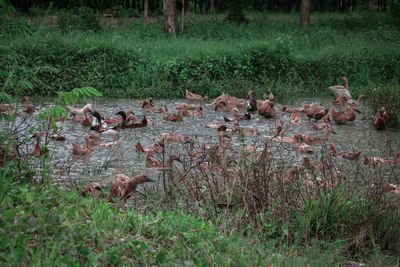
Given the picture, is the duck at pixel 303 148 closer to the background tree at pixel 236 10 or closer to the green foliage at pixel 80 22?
the green foliage at pixel 80 22

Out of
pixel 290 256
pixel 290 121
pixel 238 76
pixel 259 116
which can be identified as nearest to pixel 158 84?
pixel 238 76

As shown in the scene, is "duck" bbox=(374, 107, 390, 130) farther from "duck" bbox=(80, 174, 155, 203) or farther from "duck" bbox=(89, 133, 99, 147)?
"duck" bbox=(80, 174, 155, 203)

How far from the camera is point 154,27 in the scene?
1986 cm

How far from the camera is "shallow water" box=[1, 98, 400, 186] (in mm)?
6012

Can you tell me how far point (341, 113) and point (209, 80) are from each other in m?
4.00

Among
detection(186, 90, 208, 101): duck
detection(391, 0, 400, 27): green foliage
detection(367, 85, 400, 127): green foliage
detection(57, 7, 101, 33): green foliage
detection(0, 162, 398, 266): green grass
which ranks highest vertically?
detection(391, 0, 400, 27): green foliage

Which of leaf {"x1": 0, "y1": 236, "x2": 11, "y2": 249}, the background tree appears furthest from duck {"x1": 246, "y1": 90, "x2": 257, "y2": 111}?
the background tree

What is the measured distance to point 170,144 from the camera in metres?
7.52

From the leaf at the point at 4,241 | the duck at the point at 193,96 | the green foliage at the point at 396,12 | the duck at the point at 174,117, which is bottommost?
the duck at the point at 193,96

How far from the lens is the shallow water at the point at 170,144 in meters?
6.01

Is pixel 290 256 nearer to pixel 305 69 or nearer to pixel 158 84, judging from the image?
pixel 158 84

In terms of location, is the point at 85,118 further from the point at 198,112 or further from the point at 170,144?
the point at 198,112

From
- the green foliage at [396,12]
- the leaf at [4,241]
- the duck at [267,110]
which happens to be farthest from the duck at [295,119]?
the green foliage at [396,12]

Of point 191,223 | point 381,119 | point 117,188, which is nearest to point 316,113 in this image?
point 381,119
